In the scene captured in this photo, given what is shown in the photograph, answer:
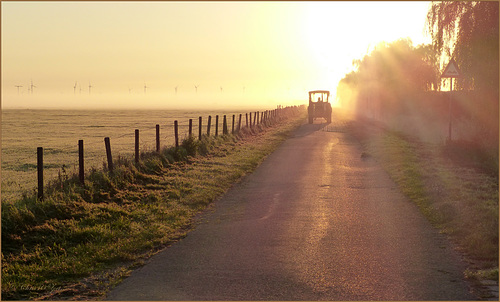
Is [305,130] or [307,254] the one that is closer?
[307,254]

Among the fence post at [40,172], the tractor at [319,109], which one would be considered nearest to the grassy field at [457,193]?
the fence post at [40,172]

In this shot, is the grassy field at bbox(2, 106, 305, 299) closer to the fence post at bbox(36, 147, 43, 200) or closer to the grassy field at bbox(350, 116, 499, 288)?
the fence post at bbox(36, 147, 43, 200)

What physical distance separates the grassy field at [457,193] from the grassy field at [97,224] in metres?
4.17

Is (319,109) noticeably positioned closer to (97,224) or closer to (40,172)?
(40,172)

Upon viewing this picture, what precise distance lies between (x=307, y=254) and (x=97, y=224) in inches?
144

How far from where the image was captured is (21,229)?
8047 mm

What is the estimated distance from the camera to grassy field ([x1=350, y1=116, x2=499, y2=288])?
7.16m

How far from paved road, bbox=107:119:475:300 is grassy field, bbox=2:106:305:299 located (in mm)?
451

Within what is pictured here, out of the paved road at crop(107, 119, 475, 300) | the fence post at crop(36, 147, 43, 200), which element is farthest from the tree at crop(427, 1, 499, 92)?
the fence post at crop(36, 147, 43, 200)

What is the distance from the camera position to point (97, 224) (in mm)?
8727

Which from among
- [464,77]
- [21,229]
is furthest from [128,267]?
[464,77]

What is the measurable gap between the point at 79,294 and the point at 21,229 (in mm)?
2833

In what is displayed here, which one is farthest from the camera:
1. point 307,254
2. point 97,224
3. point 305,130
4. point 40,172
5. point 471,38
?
point 305,130

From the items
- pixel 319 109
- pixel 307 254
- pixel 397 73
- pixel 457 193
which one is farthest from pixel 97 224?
pixel 397 73
